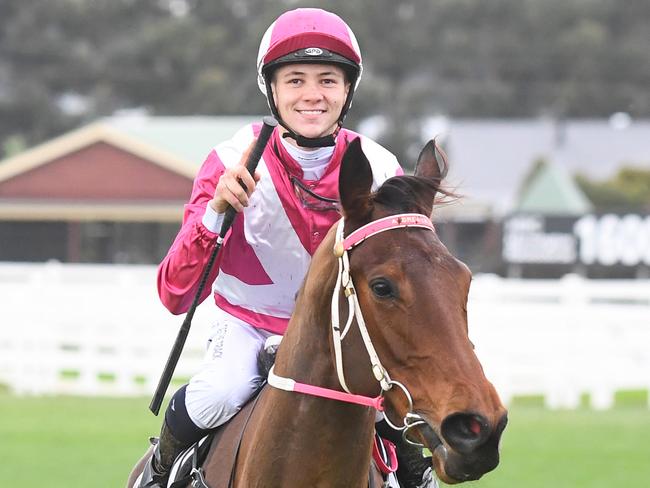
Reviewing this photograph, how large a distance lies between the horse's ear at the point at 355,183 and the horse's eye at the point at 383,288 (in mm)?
256

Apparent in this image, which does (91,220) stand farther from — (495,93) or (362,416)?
(362,416)

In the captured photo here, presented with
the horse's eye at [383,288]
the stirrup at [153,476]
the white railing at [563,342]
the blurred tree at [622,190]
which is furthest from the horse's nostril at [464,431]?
the blurred tree at [622,190]

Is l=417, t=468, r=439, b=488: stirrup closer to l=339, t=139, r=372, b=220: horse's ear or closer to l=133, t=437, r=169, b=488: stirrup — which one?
l=133, t=437, r=169, b=488: stirrup

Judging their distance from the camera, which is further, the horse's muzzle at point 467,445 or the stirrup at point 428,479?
the stirrup at point 428,479

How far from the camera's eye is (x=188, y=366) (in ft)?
52.7

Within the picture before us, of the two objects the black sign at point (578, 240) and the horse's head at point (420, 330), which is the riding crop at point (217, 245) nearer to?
the horse's head at point (420, 330)

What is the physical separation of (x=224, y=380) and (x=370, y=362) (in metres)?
0.74

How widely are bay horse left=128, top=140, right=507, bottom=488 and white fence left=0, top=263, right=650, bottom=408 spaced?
11.2 m

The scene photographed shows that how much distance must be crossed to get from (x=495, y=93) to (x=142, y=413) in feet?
161

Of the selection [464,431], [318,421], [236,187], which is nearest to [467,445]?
[464,431]

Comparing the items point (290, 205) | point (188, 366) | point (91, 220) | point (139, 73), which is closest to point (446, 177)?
point (290, 205)

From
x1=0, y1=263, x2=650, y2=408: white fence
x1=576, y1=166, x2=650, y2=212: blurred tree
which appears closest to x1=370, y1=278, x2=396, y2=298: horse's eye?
x1=0, y1=263, x2=650, y2=408: white fence

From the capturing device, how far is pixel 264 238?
13.5 ft

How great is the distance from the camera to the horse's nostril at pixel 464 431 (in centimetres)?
310
